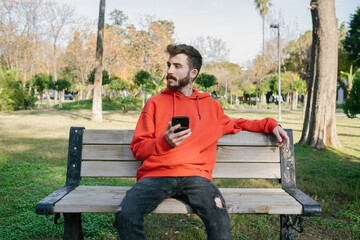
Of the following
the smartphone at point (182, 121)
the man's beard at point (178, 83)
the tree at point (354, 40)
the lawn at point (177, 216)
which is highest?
the tree at point (354, 40)

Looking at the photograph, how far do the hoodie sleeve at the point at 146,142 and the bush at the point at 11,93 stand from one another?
2361 cm

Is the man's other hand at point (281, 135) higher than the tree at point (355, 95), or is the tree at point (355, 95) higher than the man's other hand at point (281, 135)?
the tree at point (355, 95)

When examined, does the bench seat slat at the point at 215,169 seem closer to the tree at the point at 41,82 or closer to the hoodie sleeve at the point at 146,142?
the hoodie sleeve at the point at 146,142

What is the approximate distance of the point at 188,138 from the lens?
2.49 meters

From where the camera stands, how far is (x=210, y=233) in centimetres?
208

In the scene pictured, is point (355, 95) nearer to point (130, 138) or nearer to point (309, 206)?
point (309, 206)

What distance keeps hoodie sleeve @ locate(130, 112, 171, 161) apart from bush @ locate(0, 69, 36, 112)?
23.6 meters

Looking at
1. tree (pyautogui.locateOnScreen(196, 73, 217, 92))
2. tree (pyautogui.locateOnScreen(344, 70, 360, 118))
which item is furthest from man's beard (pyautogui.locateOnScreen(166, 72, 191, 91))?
tree (pyautogui.locateOnScreen(196, 73, 217, 92))

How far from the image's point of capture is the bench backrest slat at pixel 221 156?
286 cm

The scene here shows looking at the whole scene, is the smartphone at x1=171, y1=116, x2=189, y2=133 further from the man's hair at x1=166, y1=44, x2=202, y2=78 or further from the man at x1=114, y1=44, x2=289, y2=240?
the man's hair at x1=166, y1=44, x2=202, y2=78

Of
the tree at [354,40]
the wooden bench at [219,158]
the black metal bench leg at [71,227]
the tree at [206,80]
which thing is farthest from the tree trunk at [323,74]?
the tree at [354,40]

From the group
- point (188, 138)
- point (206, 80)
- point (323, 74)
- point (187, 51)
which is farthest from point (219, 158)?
point (206, 80)

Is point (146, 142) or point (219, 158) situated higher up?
point (146, 142)

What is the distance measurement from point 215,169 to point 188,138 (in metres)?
0.56
